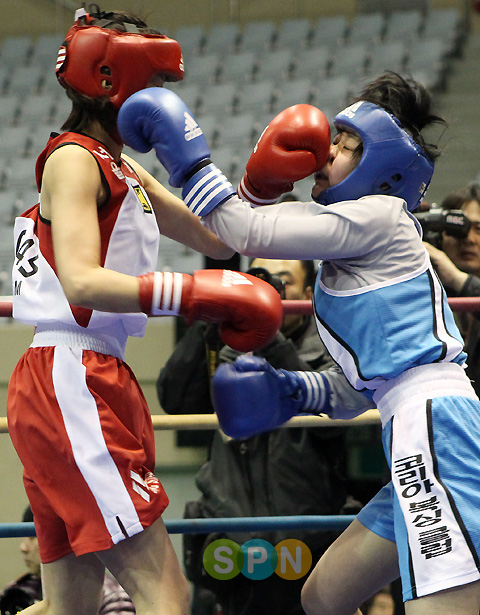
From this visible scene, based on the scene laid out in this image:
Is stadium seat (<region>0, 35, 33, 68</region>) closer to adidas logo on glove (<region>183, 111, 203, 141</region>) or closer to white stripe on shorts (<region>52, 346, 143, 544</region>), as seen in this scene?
adidas logo on glove (<region>183, 111, 203, 141</region>)

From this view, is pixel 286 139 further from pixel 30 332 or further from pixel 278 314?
pixel 30 332

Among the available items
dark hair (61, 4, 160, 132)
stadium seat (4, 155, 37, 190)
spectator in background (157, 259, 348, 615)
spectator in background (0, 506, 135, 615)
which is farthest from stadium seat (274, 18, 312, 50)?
dark hair (61, 4, 160, 132)

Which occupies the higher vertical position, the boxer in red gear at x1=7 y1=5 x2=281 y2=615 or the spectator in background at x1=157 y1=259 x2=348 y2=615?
the boxer in red gear at x1=7 y1=5 x2=281 y2=615

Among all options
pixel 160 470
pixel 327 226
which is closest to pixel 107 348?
pixel 327 226

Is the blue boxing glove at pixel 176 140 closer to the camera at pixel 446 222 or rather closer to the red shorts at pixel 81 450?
the red shorts at pixel 81 450

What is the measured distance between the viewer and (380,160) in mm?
1597

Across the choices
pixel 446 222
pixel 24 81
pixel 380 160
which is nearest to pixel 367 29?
pixel 24 81

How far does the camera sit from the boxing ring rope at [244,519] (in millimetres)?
1922

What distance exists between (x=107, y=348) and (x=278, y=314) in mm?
363

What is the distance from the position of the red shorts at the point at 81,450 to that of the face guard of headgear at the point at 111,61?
0.53 meters

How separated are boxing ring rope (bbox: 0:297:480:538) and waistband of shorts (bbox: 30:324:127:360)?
35cm

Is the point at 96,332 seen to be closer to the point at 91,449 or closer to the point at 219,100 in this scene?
the point at 91,449

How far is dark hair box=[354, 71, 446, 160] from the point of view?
168cm

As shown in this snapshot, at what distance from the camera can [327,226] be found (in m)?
1.52
